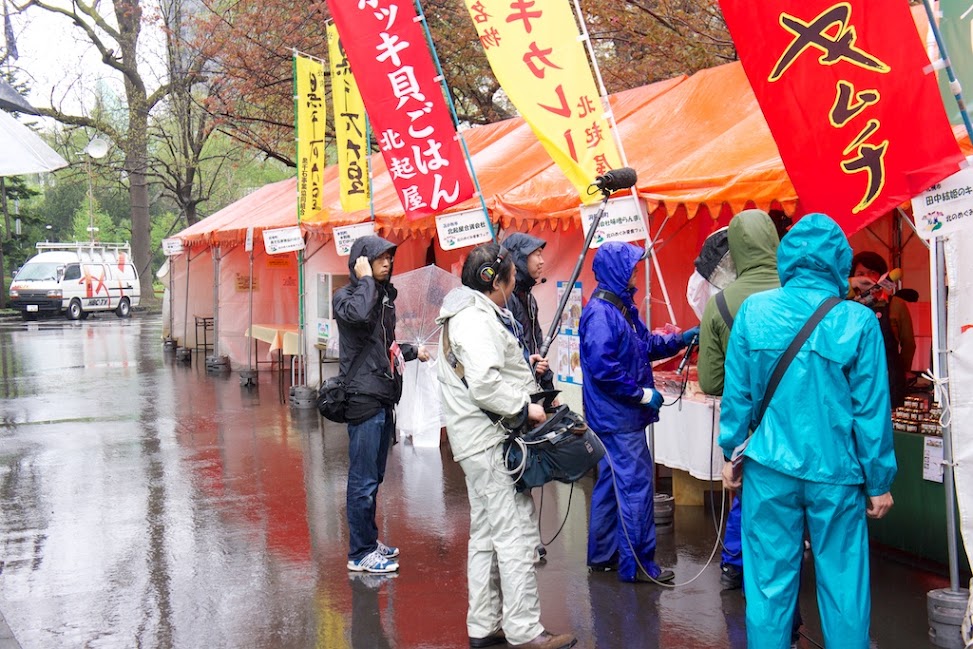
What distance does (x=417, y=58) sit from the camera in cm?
848

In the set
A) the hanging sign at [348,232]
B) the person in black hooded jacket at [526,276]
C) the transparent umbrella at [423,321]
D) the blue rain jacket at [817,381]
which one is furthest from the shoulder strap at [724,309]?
the hanging sign at [348,232]

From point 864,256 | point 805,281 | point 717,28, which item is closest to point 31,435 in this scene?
point 864,256

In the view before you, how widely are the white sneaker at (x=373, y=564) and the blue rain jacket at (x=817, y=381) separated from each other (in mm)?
2789

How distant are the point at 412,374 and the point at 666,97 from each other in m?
3.92

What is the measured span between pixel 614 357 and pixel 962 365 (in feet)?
5.64

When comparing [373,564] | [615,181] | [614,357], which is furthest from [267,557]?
[615,181]

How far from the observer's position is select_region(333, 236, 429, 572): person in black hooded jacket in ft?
18.3

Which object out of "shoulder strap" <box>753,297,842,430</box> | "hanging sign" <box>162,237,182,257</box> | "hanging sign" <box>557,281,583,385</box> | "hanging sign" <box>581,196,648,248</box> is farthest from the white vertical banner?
"hanging sign" <box>162,237,182,257</box>

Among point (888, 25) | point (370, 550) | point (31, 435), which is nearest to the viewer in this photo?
point (888, 25)

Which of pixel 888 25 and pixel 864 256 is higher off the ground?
pixel 888 25

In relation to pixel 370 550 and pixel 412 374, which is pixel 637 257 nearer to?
pixel 370 550

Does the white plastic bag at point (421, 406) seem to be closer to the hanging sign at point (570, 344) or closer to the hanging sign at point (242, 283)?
the hanging sign at point (570, 344)

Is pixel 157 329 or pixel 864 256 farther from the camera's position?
pixel 157 329

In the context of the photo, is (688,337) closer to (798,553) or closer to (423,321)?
(798,553)
